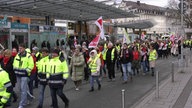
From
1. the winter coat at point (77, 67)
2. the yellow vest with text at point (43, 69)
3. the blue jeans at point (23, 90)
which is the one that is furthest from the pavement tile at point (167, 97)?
the blue jeans at point (23, 90)

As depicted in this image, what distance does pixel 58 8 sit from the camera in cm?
2420

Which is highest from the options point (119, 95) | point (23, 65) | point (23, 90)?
point (23, 65)

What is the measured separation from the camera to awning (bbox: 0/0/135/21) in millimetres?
21375

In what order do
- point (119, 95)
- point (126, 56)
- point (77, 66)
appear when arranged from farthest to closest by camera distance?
point (126, 56), point (77, 66), point (119, 95)

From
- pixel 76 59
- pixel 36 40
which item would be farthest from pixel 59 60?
pixel 36 40

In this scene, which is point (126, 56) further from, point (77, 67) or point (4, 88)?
point (4, 88)

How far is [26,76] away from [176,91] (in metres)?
5.24

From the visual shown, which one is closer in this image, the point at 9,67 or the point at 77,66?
the point at 9,67

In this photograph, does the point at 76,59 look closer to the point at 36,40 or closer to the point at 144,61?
the point at 144,61

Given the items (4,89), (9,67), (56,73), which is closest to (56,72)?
(56,73)

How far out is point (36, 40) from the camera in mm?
21391

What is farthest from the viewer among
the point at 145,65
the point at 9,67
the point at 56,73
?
the point at 145,65

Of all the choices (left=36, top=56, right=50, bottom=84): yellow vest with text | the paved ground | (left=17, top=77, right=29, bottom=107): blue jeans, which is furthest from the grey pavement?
(left=17, top=77, right=29, bottom=107): blue jeans

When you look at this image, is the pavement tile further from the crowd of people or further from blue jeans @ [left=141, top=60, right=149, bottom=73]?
blue jeans @ [left=141, top=60, right=149, bottom=73]
